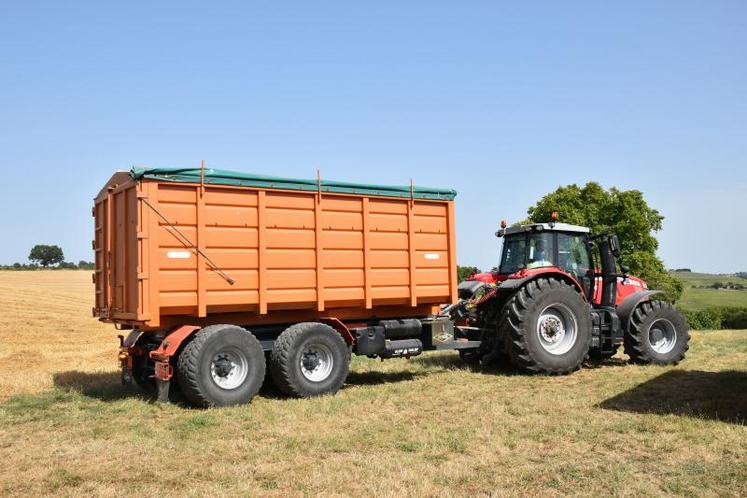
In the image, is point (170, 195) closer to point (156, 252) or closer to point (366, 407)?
point (156, 252)

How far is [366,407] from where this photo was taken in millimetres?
8531

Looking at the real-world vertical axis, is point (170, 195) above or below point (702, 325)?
above

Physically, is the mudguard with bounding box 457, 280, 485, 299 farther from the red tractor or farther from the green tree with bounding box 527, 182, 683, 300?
the green tree with bounding box 527, 182, 683, 300

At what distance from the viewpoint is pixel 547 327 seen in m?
11.3

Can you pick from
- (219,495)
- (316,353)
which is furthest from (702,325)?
(219,495)

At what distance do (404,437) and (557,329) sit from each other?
537 cm

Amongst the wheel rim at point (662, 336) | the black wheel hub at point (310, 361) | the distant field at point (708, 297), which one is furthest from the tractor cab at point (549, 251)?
the distant field at point (708, 297)

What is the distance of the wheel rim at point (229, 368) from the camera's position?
8.77 m

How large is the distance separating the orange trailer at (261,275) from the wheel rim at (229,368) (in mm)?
14

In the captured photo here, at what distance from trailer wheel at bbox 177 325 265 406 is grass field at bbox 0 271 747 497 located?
0.24m

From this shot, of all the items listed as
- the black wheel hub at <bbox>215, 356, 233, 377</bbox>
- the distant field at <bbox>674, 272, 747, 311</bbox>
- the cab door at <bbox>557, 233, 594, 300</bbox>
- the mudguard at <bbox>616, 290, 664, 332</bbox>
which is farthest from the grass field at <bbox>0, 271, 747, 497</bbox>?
the distant field at <bbox>674, 272, 747, 311</bbox>

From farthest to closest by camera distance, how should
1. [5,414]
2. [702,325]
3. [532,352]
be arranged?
[702,325]
[532,352]
[5,414]

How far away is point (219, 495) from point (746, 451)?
176 inches

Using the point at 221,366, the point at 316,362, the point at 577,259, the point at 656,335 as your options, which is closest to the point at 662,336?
the point at 656,335
